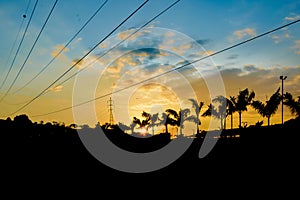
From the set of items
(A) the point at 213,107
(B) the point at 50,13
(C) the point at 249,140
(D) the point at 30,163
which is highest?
(B) the point at 50,13

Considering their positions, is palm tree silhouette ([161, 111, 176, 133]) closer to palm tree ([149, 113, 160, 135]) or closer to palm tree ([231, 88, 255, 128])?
palm tree ([149, 113, 160, 135])

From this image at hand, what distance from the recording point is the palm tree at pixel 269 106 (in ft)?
123

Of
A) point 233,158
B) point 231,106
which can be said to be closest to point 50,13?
point 233,158

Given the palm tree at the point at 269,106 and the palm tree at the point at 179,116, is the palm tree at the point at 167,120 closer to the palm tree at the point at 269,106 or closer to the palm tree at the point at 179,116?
the palm tree at the point at 179,116

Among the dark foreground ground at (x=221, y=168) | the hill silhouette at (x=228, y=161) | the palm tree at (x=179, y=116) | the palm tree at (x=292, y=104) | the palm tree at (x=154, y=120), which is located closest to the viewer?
the dark foreground ground at (x=221, y=168)

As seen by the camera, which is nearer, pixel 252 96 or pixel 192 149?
pixel 192 149

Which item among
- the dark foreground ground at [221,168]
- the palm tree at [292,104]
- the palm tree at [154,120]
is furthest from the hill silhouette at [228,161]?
the palm tree at [154,120]

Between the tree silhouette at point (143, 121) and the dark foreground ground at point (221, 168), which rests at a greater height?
the tree silhouette at point (143, 121)

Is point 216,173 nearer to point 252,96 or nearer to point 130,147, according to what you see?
point 130,147

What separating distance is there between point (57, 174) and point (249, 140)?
40.7ft

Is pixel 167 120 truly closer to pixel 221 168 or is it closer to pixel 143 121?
pixel 143 121

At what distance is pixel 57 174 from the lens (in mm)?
16578

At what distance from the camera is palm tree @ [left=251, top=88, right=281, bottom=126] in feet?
123

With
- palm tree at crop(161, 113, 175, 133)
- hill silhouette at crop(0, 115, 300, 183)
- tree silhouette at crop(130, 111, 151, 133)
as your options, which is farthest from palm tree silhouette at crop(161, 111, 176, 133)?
hill silhouette at crop(0, 115, 300, 183)
